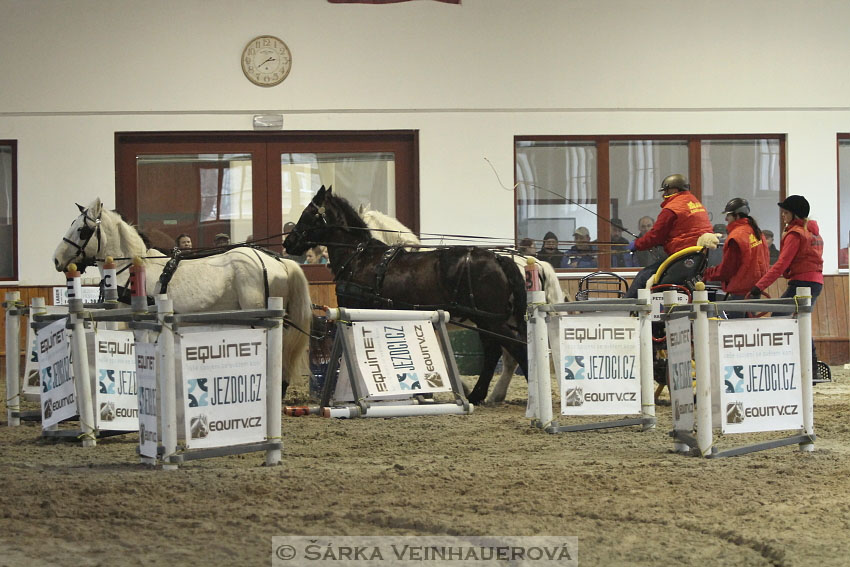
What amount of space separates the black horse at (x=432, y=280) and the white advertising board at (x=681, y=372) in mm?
A: 3402

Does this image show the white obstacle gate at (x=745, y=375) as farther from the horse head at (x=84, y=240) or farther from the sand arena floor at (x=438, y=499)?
the horse head at (x=84, y=240)

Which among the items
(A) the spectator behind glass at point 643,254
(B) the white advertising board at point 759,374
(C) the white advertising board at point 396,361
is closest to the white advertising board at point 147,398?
(C) the white advertising board at point 396,361

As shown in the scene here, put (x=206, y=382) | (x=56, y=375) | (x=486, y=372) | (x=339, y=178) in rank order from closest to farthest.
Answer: (x=206, y=382) → (x=56, y=375) → (x=486, y=372) → (x=339, y=178)

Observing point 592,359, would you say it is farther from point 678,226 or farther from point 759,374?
point 678,226

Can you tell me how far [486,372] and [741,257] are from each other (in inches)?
110

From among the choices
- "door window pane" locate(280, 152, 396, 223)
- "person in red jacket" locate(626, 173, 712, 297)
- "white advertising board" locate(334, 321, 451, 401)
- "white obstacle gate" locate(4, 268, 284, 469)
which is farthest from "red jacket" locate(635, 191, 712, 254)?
"door window pane" locate(280, 152, 396, 223)

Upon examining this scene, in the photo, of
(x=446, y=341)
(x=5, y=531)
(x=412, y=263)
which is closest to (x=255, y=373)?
(x=5, y=531)

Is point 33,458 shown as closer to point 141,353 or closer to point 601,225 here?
point 141,353

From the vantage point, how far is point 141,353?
6.57 metres

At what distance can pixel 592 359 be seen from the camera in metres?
8.09

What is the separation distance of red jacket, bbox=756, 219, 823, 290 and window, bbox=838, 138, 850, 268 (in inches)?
207

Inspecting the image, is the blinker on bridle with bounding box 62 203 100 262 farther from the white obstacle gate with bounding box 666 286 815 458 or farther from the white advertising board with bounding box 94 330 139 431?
the white obstacle gate with bounding box 666 286 815 458

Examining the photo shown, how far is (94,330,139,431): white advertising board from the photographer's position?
306 inches

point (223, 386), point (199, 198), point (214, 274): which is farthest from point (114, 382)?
point (199, 198)
